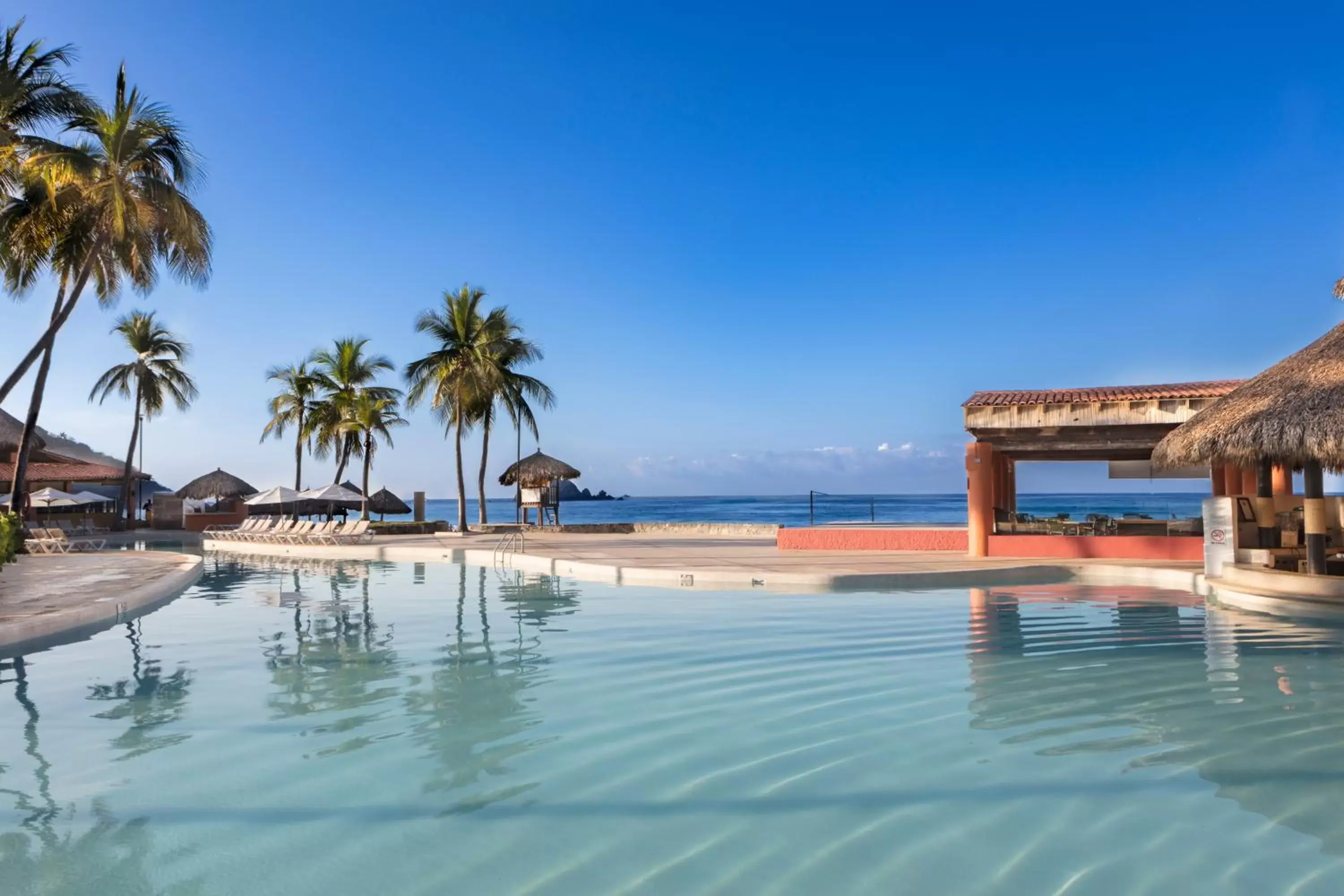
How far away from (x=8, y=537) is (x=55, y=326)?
7.76 meters

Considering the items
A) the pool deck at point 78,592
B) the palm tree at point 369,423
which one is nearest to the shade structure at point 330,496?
the palm tree at point 369,423

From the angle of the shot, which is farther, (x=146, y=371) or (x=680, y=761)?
(x=146, y=371)

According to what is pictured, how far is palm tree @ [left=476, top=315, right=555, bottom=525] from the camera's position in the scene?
2772 cm

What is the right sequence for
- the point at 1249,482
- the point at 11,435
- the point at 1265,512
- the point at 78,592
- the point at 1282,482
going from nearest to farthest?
the point at 78,592 → the point at 1265,512 → the point at 1249,482 → the point at 1282,482 → the point at 11,435

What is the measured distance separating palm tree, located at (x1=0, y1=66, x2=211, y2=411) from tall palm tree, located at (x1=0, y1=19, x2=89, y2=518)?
18cm

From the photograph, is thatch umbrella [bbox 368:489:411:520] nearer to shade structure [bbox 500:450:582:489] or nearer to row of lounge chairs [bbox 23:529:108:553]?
shade structure [bbox 500:450:582:489]

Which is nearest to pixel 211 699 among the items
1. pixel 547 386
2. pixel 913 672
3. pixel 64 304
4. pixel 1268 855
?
pixel 913 672

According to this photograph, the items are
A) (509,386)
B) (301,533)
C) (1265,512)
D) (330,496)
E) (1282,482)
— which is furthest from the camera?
(509,386)

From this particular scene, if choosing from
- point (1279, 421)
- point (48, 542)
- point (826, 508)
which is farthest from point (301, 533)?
point (826, 508)

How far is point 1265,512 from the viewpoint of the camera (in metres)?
12.5

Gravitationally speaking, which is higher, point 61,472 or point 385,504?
point 61,472

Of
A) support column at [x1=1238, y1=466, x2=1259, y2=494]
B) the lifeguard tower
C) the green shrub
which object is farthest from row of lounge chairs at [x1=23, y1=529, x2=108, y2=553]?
support column at [x1=1238, y1=466, x2=1259, y2=494]

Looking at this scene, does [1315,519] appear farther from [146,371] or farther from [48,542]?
[146,371]

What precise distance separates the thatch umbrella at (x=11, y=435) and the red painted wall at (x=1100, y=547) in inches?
887
